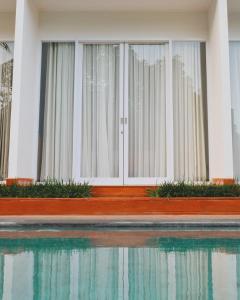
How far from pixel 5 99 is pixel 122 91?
2194mm

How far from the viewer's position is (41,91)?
6508 mm

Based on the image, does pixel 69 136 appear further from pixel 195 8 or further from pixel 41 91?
pixel 195 8

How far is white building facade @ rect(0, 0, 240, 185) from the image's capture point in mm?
6297

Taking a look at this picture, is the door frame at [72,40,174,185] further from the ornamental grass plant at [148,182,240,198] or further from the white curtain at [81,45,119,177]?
the ornamental grass plant at [148,182,240,198]

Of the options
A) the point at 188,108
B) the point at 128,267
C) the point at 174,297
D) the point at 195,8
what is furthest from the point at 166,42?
the point at 174,297

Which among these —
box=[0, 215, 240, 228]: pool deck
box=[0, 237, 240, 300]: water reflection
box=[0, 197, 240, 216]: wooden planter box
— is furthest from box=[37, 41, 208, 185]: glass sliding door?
box=[0, 237, 240, 300]: water reflection

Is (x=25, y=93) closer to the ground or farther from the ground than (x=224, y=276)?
farther from the ground

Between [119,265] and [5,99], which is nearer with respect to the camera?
[119,265]

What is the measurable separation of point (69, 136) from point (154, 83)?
1822 mm

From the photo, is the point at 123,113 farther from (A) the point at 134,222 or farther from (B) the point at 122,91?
(A) the point at 134,222

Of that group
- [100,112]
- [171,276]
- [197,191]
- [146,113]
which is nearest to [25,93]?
[100,112]

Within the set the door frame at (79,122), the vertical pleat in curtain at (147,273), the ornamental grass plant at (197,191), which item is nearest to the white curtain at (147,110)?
the door frame at (79,122)

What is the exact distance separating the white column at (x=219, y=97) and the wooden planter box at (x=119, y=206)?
3.26 ft

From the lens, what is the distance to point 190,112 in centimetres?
648
